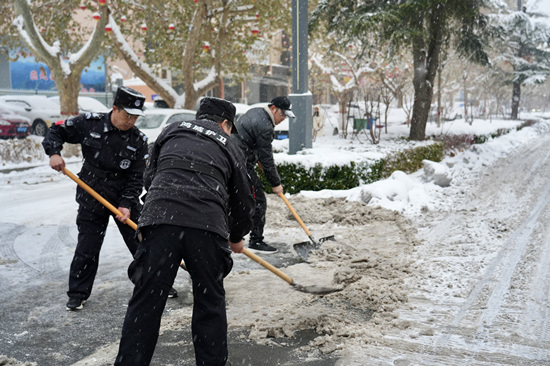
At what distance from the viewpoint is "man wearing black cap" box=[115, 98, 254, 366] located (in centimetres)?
286

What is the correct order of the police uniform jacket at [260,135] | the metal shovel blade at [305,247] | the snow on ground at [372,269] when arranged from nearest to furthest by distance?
1. the snow on ground at [372,269]
2. the metal shovel blade at [305,247]
3. the police uniform jacket at [260,135]

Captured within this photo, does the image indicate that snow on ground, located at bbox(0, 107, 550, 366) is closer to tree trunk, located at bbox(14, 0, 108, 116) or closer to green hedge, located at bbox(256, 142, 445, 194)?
green hedge, located at bbox(256, 142, 445, 194)

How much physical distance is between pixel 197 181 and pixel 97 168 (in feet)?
6.06

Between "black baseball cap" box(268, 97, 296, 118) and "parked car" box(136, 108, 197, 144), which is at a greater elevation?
"black baseball cap" box(268, 97, 296, 118)

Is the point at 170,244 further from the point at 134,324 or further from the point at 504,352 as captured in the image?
the point at 504,352

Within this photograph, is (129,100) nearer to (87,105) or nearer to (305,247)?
(305,247)

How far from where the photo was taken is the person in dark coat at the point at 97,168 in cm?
439

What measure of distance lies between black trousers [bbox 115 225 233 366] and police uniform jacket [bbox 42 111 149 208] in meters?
1.65

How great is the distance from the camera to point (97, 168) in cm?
446

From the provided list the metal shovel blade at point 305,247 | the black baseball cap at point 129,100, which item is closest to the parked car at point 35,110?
the metal shovel blade at point 305,247

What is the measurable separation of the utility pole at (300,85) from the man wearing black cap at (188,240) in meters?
7.57

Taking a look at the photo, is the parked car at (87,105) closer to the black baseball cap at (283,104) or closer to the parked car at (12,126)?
the parked car at (12,126)

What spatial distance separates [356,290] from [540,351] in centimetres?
163

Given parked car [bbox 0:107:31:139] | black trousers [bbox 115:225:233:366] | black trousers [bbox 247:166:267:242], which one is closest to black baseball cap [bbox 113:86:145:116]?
black trousers [bbox 115:225:233:366]
